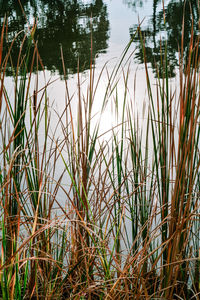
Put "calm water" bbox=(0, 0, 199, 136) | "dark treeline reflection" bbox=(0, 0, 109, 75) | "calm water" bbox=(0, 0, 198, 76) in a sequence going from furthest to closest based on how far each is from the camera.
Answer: "dark treeline reflection" bbox=(0, 0, 109, 75), "calm water" bbox=(0, 0, 198, 76), "calm water" bbox=(0, 0, 199, 136)

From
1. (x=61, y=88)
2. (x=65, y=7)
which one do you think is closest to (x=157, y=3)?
(x=65, y=7)

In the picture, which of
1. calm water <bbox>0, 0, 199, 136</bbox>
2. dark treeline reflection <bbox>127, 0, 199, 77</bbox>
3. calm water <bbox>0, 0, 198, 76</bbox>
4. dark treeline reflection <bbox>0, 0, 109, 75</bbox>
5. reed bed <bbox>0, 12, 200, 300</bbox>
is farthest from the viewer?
dark treeline reflection <bbox>0, 0, 109, 75</bbox>

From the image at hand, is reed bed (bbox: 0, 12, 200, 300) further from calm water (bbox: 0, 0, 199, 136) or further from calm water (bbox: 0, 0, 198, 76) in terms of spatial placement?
calm water (bbox: 0, 0, 198, 76)

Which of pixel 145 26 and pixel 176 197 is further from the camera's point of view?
pixel 145 26

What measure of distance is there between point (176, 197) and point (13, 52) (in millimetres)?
4230

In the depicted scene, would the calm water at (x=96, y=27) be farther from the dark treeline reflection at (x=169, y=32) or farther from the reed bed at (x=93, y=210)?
the reed bed at (x=93, y=210)

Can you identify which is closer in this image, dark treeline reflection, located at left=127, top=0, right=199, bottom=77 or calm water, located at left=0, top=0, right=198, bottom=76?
dark treeline reflection, located at left=127, top=0, right=199, bottom=77

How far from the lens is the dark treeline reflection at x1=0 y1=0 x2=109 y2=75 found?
4.10m

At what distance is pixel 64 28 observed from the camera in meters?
5.28

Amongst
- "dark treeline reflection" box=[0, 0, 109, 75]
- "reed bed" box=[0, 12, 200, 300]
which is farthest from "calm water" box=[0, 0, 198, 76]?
"reed bed" box=[0, 12, 200, 300]

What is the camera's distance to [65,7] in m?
6.48

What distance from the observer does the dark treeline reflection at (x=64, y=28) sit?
161 inches

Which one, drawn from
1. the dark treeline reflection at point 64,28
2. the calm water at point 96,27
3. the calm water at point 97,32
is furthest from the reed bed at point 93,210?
the dark treeline reflection at point 64,28

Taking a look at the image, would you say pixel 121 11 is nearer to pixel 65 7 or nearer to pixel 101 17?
pixel 101 17
